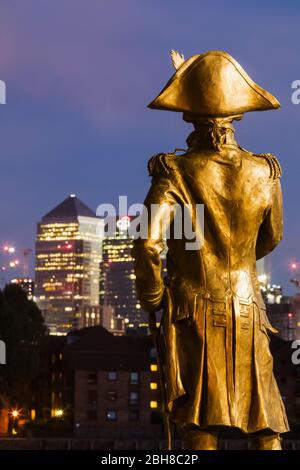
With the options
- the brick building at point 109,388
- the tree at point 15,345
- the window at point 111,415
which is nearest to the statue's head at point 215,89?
the tree at point 15,345

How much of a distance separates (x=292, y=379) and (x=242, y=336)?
91.6 m

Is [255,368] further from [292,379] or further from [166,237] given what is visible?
[292,379]

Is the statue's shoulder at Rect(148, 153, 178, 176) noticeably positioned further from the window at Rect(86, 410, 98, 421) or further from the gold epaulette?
the window at Rect(86, 410, 98, 421)

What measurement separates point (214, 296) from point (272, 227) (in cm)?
103

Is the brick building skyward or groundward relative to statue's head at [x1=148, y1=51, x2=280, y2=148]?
skyward

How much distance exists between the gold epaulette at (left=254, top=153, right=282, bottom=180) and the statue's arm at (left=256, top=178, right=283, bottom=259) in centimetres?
6

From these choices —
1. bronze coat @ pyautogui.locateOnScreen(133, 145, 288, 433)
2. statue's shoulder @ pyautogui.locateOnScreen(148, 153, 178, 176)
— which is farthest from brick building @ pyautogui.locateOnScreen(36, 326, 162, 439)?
statue's shoulder @ pyautogui.locateOnScreen(148, 153, 178, 176)

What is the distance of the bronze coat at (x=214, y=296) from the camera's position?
13.9 m

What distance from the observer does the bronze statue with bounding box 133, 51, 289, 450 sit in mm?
13906

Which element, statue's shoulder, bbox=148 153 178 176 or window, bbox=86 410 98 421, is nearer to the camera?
statue's shoulder, bbox=148 153 178 176

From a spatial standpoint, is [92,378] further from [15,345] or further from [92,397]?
[15,345]

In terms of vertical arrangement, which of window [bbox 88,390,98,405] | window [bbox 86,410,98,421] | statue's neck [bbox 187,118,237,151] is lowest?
statue's neck [bbox 187,118,237,151]

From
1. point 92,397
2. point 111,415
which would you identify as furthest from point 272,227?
point 111,415
